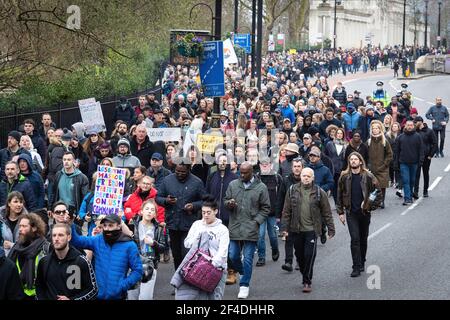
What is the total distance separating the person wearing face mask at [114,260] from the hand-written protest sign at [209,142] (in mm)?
7268

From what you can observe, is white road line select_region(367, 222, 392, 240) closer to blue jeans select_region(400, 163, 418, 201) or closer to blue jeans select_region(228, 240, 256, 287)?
blue jeans select_region(400, 163, 418, 201)

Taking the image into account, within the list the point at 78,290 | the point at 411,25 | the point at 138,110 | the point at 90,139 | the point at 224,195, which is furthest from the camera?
the point at 411,25

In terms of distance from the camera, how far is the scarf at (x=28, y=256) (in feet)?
30.8

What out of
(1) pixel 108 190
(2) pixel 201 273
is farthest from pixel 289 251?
(2) pixel 201 273

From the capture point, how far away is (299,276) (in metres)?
13.3

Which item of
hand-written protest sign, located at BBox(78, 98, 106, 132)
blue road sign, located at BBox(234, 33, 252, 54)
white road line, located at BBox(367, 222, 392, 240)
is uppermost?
blue road sign, located at BBox(234, 33, 252, 54)

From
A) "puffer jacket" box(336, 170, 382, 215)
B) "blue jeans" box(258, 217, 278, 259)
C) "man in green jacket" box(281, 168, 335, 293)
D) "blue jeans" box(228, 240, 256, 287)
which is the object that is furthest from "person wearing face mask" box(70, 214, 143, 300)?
"blue jeans" box(258, 217, 278, 259)

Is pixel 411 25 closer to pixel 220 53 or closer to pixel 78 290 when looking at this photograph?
pixel 220 53

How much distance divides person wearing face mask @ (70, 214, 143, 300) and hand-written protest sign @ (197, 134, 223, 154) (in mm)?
7268

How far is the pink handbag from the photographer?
10.2m

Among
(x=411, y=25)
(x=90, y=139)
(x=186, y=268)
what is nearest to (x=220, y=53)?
(x=90, y=139)

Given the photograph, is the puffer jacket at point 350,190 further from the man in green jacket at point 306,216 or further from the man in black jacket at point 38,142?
the man in black jacket at point 38,142

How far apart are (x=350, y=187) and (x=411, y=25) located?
112m

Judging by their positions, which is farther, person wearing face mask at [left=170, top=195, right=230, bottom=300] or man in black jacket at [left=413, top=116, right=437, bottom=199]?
man in black jacket at [left=413, top=116, right=437, bottom=199]
